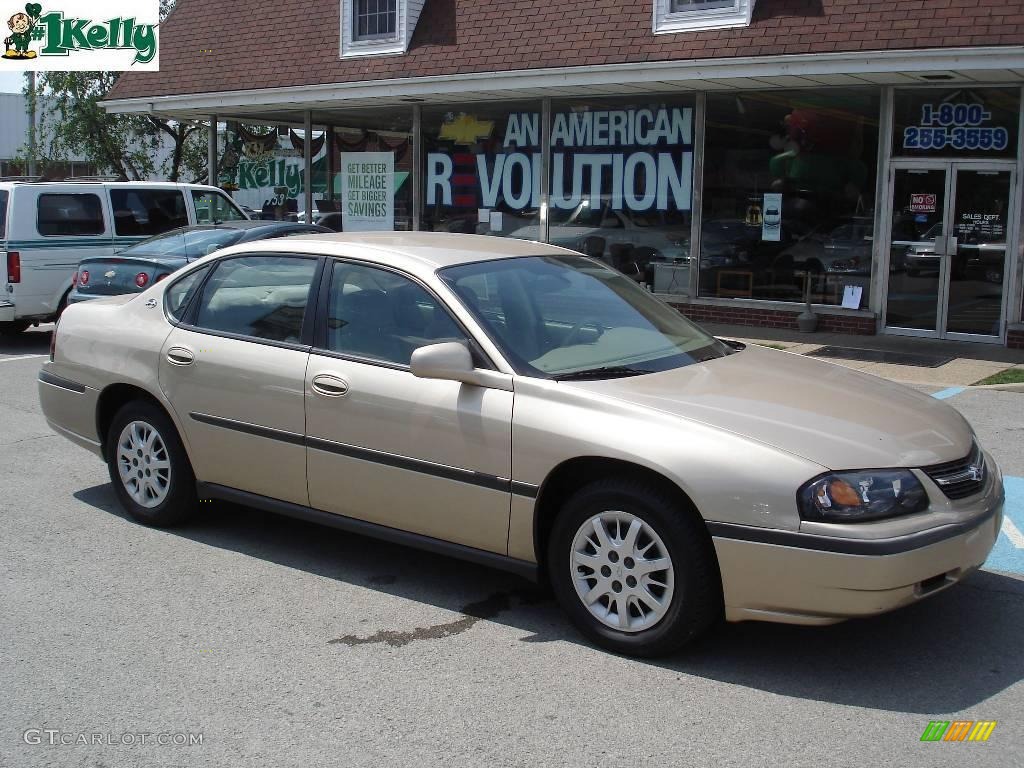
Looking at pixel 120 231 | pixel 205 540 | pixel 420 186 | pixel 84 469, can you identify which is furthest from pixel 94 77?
pixel 205 540

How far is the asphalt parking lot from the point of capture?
3783 mm

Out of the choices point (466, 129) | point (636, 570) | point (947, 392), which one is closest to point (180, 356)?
point (636, 570)

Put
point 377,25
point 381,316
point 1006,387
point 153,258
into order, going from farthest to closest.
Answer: point 377,25 < point 153,258 < point 1006,387 < point 381,316

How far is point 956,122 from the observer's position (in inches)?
521

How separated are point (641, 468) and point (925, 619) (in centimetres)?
154

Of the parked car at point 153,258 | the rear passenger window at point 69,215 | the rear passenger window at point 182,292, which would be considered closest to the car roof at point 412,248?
the rear passenger window at point 182,292

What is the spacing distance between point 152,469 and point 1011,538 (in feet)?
15.2

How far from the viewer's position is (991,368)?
38.8 feet

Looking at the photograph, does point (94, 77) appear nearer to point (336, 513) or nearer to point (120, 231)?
point (120, 231)

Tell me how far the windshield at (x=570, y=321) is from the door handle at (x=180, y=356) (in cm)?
150

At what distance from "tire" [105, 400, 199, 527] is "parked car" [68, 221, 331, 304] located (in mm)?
5435

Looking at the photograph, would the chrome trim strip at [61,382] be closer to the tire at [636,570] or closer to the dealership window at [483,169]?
the tire at [636,570]

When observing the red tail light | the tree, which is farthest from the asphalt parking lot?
the tree

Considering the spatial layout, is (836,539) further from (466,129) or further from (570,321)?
(466,129)
